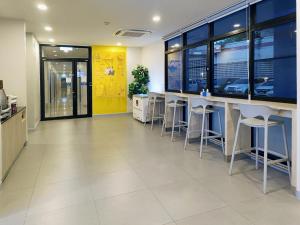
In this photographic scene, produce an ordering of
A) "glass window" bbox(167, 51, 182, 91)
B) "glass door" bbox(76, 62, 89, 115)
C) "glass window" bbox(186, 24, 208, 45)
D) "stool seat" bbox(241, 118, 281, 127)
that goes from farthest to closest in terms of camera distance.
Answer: "glass door" bbox(76, 62, 89, 115) → "glass window" bbox(167, 51, 182, 91) → "glass window" bbox(186, 24, 208, 45) → "stool seat" bbox(241, 118, 281, 127)

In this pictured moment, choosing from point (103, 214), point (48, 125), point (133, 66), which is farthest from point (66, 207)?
point (133, 66)

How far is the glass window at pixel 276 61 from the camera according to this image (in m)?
3.70

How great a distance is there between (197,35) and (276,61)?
2.59 m

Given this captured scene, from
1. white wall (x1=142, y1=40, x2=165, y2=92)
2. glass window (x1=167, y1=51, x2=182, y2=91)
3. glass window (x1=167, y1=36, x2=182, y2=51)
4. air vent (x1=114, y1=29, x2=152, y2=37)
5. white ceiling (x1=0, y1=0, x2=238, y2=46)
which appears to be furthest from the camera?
white wall (x1=142, y1=40, x2=165, y2=92)

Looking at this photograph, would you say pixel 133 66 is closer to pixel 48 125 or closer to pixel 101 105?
pixel 101 105

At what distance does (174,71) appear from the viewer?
7.42m

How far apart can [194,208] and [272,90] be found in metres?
2.54

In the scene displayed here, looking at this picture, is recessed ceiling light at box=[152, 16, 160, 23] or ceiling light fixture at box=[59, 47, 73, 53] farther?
ceiling light fixture at box=[59, 47, 73, 53]

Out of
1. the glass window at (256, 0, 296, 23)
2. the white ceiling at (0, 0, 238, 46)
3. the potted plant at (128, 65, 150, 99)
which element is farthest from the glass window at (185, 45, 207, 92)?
the potted plant at (128, 65, 150, 99)

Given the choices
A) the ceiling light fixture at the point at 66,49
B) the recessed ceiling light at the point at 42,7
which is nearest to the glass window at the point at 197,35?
the recessed ceiling light at the point at 42,7

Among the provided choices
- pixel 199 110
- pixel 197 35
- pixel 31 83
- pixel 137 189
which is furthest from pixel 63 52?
pixel 137 189

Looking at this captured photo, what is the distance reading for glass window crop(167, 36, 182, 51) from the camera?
696cm

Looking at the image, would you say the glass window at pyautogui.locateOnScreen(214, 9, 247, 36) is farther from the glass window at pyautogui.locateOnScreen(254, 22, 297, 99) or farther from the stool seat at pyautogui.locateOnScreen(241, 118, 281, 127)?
the stool seat at pyautogui.locateOnScreen(241, 118, 281, 127)

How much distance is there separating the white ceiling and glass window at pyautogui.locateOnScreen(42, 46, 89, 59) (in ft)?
6.16
